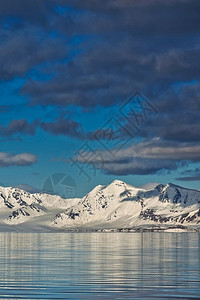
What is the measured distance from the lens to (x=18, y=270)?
96938 mm

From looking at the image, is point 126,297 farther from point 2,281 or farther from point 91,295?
point 2,281

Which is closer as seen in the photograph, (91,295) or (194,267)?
(91,295)

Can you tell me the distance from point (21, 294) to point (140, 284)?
60.5ft

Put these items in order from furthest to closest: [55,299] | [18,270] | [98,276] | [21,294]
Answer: [18,270] → [98,276] → [21,294] → [55,299]

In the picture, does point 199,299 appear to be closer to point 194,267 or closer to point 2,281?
point 2,281

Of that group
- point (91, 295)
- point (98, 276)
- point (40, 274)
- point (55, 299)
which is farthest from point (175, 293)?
point (40, 274)

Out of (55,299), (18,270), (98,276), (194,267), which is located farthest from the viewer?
(194,267)

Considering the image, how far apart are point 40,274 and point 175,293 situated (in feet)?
99.7

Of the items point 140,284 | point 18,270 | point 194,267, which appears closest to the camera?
point 140,284

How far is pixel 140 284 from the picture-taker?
75.6 meters

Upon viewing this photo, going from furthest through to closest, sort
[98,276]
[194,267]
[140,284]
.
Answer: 1. [194,267]
2. [98,276]
3. [140,284]

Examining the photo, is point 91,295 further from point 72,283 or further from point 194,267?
point 194,267

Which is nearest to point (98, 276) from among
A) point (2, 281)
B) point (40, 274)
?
point (40, 274)

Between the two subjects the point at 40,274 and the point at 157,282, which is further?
the point at 40,274
